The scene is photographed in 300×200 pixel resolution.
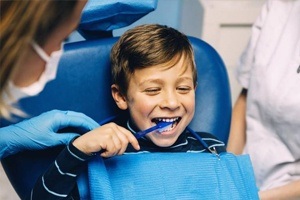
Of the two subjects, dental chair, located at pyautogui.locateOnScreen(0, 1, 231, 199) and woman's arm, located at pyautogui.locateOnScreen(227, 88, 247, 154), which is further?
woman's arm, located at pyautogui.locateOnScreen(227, 88, 247, 154)

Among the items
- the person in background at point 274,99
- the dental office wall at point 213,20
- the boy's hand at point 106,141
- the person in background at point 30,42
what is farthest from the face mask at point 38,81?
the dental office wall at point 213,20

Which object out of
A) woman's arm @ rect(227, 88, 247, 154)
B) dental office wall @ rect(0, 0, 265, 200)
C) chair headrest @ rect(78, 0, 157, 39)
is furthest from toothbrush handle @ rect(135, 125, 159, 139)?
dental office wall @ rect(0, 0, 265, 200)

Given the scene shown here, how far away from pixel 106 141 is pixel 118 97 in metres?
0.22

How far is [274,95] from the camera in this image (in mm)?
1364

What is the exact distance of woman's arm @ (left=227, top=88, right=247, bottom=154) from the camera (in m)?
1.51

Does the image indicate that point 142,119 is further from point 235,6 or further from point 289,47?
point 235,6

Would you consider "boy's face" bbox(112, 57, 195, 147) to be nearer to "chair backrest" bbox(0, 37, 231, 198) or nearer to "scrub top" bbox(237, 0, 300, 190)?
"chair backrest" bbox(0, 37, 231, 198)

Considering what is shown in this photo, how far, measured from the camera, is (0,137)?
1.10 metres

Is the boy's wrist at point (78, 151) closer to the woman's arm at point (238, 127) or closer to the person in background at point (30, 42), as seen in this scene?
the person in background at point (30, 42)

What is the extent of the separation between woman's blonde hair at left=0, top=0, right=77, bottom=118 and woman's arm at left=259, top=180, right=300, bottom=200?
853 mm

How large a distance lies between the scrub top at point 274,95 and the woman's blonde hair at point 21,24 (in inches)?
32.6

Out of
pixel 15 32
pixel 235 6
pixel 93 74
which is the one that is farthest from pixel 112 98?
pixel 235 6

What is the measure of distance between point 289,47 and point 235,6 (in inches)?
21.2

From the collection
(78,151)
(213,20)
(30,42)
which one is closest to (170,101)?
(78,151)
